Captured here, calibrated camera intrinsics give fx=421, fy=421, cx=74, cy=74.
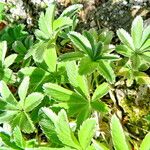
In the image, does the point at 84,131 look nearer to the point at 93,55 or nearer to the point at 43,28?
the point at 93,55

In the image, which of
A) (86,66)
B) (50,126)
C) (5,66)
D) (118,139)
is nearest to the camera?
(118,139)

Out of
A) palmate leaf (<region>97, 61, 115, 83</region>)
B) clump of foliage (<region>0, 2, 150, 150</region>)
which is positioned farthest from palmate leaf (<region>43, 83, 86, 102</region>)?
palmate leaf (<region>97, 61, 115, 83</region>)

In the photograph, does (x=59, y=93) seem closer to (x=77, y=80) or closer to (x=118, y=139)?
(x=77, y=80)

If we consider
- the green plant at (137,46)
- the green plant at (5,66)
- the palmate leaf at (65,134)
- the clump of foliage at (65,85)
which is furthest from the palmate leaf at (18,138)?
the green plant at (137,46)

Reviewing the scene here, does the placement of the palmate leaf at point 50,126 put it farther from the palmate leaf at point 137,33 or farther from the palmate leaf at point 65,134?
the palmate leaf at point 137,33

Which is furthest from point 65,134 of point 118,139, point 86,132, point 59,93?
point 59,93

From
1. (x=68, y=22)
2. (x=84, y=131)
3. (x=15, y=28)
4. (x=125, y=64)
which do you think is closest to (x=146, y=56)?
(x=125, y=64)

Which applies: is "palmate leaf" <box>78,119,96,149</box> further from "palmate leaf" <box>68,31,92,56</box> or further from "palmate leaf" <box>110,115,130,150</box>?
"palmate leaf" <box>68,31,92,56</box>
